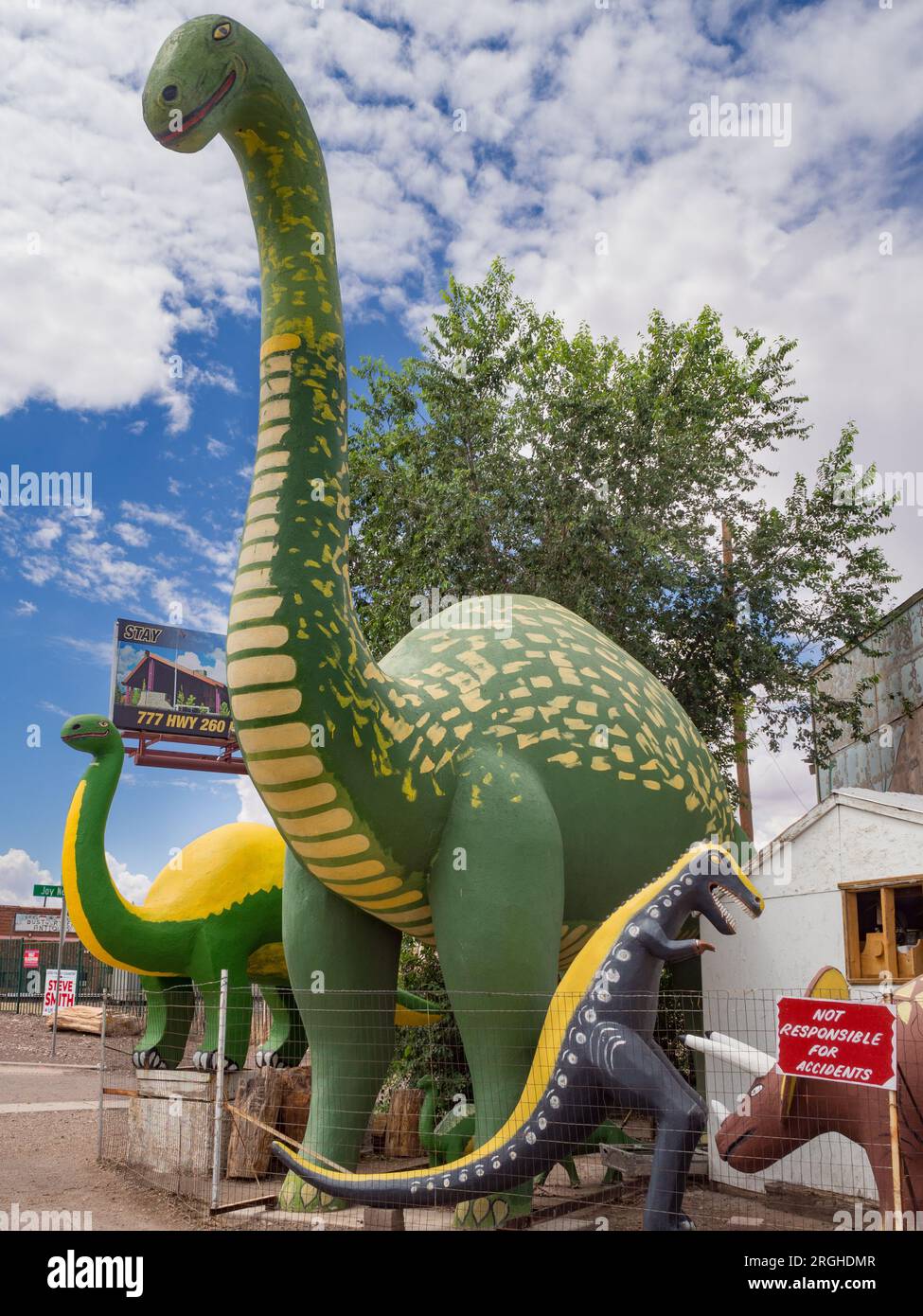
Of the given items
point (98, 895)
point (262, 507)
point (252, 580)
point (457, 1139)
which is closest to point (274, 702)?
point (252, 580)

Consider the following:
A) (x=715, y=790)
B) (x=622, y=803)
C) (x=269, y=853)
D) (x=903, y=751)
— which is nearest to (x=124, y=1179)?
(x=269, y=853)

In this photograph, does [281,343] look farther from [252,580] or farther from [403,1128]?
[403,1128]

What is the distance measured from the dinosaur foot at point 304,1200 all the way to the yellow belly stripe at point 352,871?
163 centimetres

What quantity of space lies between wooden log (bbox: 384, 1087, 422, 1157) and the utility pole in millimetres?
6491

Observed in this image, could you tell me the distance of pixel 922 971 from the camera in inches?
265

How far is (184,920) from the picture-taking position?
9297 millimetres

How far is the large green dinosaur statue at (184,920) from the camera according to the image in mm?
8930

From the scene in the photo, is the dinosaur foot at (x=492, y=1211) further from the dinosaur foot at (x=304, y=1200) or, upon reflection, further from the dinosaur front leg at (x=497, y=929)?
the dinosaur foot at (x=304, y=1200)

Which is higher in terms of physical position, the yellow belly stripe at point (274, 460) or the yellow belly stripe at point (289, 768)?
the yellow belly stripe at point (274, 460)

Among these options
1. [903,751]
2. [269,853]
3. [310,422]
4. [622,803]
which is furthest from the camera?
[903,751]

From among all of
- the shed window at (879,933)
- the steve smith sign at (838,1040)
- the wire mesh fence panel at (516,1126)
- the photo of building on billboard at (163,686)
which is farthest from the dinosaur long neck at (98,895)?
the photo of building on billboard at (163,686)

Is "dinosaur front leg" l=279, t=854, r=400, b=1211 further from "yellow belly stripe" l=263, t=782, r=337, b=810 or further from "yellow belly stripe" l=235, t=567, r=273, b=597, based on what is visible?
"yellow belly stripe" l=235, t=567, r=273, b=597

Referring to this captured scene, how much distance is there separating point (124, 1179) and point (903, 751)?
39.9ft
